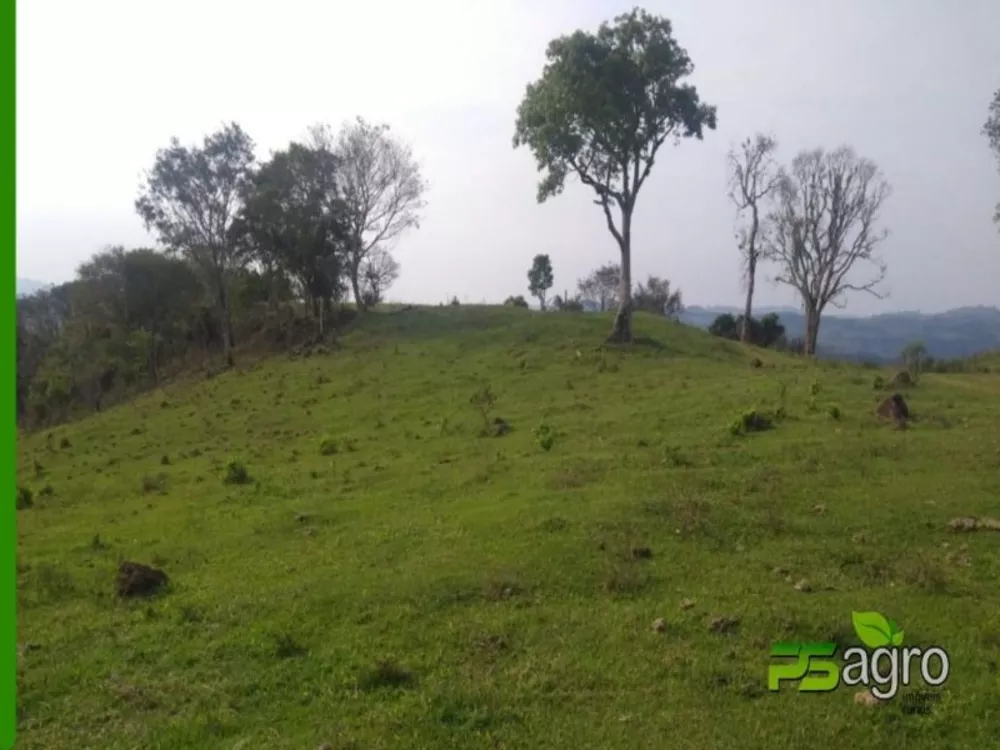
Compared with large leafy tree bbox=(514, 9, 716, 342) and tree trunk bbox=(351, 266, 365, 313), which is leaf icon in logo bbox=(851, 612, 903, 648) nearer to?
large leafy tree bbox=(514, 9, 716, 342)

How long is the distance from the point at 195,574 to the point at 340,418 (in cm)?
1402

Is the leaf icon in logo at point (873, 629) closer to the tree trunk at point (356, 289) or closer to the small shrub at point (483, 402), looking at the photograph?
the small shrub at point (483, 402)

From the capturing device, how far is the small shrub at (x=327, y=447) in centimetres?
1975

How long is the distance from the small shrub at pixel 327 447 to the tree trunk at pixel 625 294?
15.6 metres

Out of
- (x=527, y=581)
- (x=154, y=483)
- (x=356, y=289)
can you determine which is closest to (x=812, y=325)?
(x=356, y=289)

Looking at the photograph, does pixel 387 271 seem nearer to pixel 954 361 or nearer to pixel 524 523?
pixel 954 361

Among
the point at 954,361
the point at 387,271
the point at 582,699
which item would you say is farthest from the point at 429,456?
the point at 387,271

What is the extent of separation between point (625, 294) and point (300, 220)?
19104mm

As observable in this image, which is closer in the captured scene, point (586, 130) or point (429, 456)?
point (429, 456)

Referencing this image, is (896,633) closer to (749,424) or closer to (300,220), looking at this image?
(749,424)

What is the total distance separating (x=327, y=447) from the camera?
19906 millimetres

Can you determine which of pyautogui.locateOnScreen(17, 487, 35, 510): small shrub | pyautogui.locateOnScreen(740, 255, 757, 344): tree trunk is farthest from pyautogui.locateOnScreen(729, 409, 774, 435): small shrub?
pyautogui.locateOnScreen(740, 255, 757, 344): tree trunk

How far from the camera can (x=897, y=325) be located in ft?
274

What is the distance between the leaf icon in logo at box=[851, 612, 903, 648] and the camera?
7188 mm
